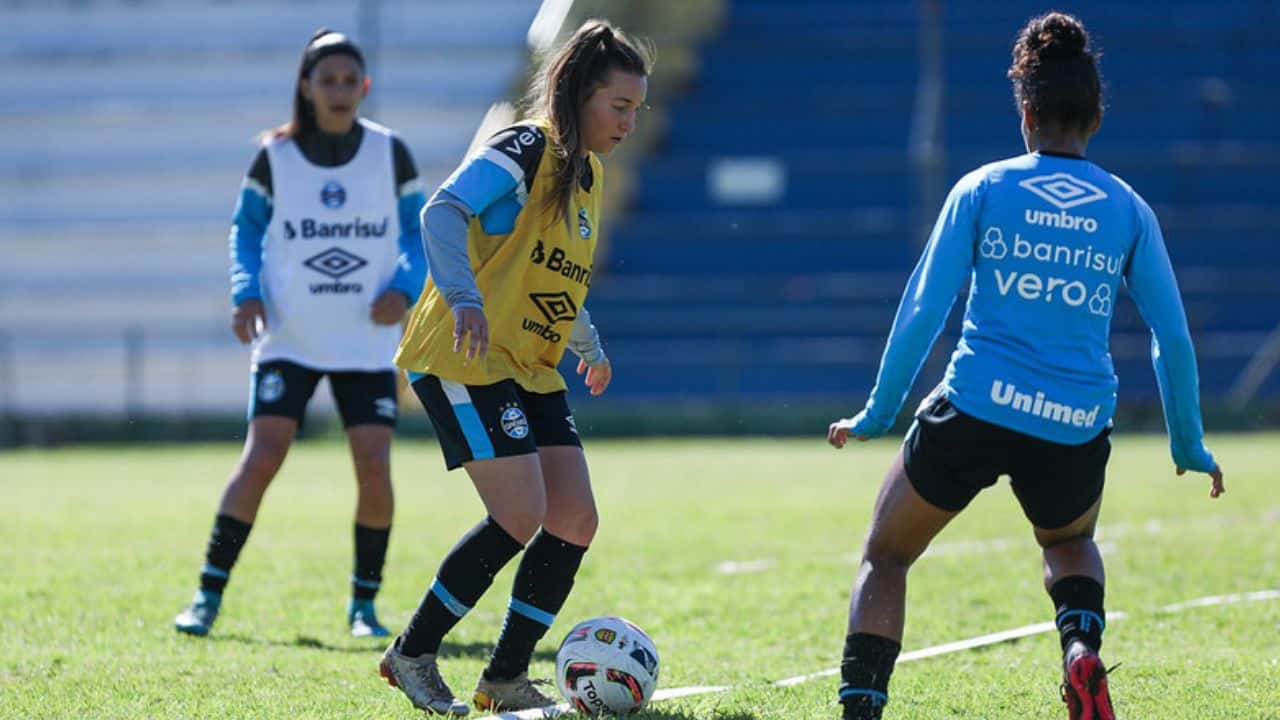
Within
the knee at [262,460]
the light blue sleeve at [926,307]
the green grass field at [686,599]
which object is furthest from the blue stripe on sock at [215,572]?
the light blue sleeve at [926,307]

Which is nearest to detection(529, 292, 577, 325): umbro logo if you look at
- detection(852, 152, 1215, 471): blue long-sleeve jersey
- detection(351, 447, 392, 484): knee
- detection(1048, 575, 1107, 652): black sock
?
detection(852, 152, 1215, 471): blue long-sleeve jersey

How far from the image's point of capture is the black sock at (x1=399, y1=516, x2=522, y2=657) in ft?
16.3

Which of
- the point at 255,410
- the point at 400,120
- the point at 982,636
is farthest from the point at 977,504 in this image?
the point at 400,120

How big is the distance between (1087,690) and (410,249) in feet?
12.0

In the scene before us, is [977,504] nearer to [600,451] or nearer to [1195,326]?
[600,451]

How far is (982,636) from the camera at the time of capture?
6305mm

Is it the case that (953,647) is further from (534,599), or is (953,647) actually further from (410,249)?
(410,249)

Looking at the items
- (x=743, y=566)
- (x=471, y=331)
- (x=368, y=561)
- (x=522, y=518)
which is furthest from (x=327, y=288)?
(x=743, y=566)

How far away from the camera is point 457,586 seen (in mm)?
4969

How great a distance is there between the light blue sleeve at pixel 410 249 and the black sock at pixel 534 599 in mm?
2039

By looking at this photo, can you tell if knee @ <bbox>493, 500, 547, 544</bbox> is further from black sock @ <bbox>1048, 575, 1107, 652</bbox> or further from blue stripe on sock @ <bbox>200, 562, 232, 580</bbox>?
blue stripe on sock @ <bbox>200, 562, 232, 580</bbox>

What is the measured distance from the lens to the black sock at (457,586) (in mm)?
4961

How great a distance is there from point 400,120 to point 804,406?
8.96 metres

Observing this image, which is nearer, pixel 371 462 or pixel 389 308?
pixel 371 462
